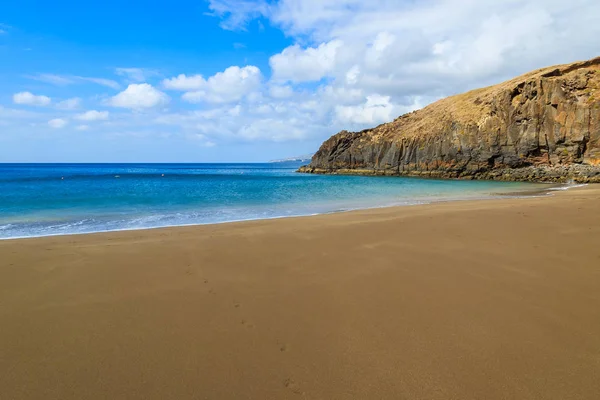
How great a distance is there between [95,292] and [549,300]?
283 inches

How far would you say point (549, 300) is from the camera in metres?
4.95

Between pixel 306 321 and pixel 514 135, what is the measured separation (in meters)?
55.7

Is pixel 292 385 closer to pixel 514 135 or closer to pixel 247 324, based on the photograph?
pixel 247 324

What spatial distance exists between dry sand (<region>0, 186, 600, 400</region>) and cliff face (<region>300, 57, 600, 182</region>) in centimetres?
4392

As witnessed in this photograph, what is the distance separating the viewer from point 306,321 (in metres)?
4.52

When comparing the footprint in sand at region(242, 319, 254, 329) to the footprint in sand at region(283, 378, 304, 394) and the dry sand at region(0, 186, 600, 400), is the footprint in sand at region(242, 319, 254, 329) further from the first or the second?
the footprint in sand at region(283, 378, 304, 394)

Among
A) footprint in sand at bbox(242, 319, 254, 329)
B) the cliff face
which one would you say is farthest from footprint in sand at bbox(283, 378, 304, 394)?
the cliff face

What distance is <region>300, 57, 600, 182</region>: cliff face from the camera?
141 ft

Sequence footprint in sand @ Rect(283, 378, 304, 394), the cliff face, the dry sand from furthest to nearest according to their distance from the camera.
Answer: the cliff face, the dry sand, footprint in sand @ Rect(283, 378, 304, 394)

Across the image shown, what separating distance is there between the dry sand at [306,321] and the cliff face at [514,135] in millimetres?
43918

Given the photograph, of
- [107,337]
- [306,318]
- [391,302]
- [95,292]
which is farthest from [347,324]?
[95,292]

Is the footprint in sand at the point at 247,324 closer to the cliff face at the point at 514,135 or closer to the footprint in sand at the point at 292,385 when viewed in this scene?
the footprint in sand at the point at 292,385

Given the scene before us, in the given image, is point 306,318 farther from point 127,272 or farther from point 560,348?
point 127,272

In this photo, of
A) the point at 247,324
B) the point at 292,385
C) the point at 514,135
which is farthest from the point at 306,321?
the point at 514,135
